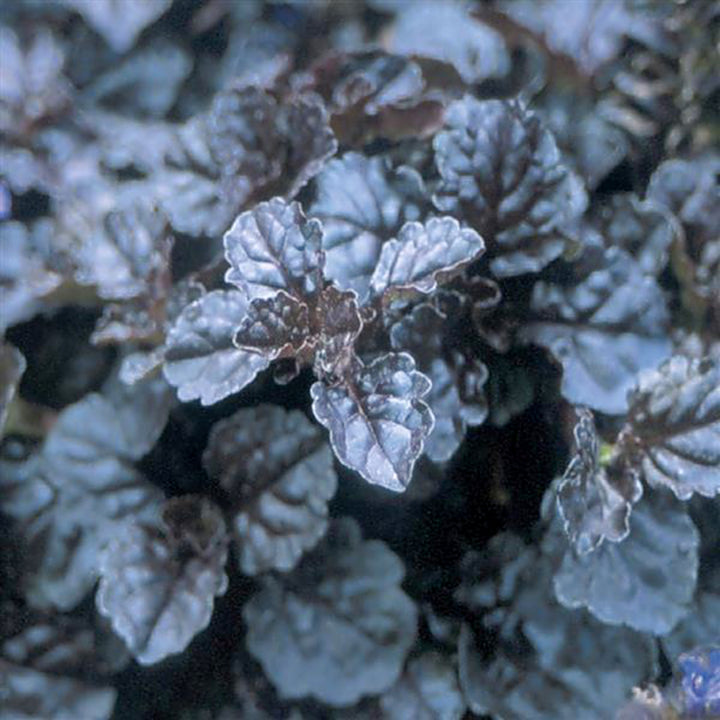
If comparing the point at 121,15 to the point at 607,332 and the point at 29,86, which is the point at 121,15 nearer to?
the point at 29,86

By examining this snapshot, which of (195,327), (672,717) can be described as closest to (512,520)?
(672,717)

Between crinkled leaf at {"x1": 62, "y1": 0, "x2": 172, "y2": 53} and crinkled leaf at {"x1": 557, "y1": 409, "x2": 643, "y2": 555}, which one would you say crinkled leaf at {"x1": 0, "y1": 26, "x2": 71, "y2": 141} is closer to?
crinkled leaf at {"x1": 62, "y1": 0, "x2": 172, "y2": 53}

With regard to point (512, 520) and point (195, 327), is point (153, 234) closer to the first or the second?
point (195, 327)

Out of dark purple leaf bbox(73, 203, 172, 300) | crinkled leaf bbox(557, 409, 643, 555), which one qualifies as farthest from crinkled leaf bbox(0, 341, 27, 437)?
crinkled leaf bbox(557, 409, 643, 555)

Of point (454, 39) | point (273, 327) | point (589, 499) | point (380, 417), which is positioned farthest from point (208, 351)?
point (454, 39)

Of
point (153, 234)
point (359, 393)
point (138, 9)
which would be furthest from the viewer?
point (138, 9)
